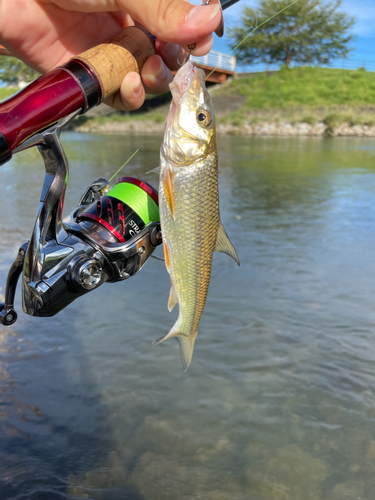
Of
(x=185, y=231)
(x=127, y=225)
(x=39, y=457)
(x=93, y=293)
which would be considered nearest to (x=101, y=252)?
(x=127, y=225)

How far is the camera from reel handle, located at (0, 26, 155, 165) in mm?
1172

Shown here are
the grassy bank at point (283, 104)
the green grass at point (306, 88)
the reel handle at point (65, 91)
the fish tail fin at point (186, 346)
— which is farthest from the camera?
the green grass at point (306, 88)

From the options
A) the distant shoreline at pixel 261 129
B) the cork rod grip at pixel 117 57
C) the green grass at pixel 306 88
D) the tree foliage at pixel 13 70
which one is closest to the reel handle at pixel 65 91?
the cork rod grip at pixel 117 57

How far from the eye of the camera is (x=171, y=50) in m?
1.94

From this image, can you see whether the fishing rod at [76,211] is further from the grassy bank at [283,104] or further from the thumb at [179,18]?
the grassy bank at [283,104]

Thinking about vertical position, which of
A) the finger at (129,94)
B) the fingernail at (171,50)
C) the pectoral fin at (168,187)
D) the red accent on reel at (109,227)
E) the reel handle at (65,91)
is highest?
the reel handle at (65,91)

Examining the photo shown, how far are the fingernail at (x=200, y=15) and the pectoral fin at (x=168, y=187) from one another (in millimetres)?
408

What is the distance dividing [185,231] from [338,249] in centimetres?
357

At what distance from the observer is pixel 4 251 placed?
4.34 m

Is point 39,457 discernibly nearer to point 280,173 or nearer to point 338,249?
point 338,249

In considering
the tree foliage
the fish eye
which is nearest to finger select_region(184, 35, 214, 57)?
the fish eye

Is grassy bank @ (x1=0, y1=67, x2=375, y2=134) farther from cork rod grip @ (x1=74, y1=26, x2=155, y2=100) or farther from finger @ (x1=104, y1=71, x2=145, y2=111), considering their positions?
cork rod grip @ (x1=74, y1=26, x2=155, y2=100)

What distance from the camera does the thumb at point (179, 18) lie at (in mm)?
1289

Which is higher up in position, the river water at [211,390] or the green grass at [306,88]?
the river water at [211,390]
